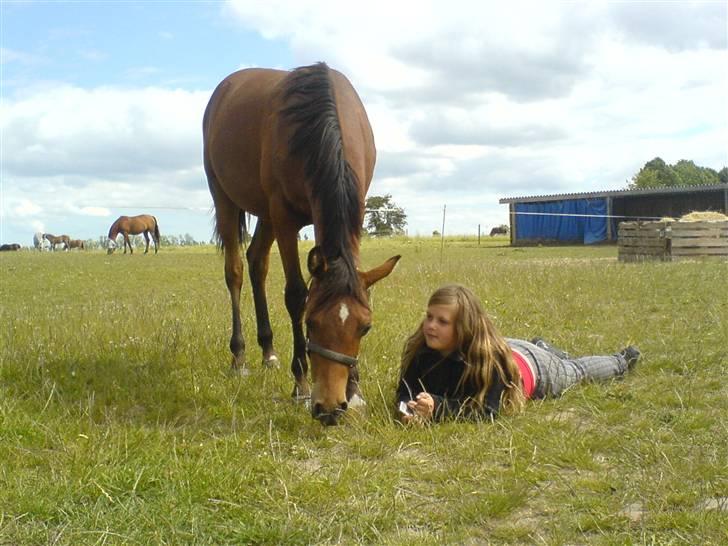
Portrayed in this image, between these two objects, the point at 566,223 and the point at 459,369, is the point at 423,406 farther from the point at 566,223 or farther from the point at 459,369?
the point at 566,223

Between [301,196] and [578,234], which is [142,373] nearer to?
[301,196]

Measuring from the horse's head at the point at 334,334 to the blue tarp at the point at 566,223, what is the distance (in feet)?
117

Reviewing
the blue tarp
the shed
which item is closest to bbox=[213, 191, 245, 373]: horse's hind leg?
the shed

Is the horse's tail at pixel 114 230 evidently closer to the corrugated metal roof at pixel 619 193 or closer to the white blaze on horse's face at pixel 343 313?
the corrugated metal roof at pixel 619 193

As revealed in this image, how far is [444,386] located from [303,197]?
1523mm

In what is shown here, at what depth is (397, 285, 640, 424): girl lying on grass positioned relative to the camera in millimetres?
4203

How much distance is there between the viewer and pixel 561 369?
16.2 feet

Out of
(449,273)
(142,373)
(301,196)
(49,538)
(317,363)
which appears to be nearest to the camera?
(49,538)

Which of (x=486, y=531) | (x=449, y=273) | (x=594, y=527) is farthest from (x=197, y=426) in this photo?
(x=449, y=273)

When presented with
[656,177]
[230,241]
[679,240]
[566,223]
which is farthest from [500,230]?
[230,241]

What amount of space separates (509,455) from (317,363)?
1.06m

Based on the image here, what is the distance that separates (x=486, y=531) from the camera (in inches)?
109

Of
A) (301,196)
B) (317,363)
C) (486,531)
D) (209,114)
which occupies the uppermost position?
(209,114)

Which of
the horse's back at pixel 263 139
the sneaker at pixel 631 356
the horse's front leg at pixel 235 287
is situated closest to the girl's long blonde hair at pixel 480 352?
the horse's back at pixel 263 139
